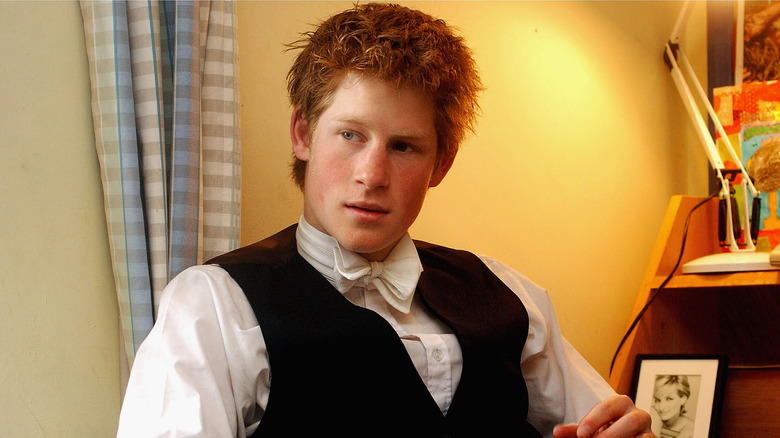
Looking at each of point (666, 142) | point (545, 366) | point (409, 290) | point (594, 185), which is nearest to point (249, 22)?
point (409, 290)

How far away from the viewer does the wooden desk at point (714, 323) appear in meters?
1.57

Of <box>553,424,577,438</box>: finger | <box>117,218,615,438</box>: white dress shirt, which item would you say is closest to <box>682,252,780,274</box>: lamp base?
<box>117,218,615,438</box>: white dress shirt

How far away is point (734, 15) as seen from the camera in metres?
2.18

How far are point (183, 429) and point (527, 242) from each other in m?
1.18

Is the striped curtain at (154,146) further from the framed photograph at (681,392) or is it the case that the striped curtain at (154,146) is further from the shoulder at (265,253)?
the framed photograph at (681,392)

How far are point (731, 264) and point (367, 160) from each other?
99 centimetres

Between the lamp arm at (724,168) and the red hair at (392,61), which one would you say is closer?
the red hair at (392,61)

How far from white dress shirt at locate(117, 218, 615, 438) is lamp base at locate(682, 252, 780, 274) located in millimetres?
662

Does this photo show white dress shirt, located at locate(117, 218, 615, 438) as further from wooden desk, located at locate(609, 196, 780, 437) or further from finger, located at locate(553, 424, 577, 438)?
wooden desk, located at locate(609, 196, 780, 437)

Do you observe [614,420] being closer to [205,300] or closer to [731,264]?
[205,300]

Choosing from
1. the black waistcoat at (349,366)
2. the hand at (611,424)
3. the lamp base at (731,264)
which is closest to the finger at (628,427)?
the hand at (611,424)

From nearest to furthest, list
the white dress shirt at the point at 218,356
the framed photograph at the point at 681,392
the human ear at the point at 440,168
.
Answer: the white dress shirt at the point at 218,356 < the human ear at the point at 440,168 < the framed photograph at the point at 681,392

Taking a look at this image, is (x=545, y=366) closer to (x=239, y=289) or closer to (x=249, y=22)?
(x=239, y=289)

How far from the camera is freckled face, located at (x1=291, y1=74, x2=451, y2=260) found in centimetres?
93
